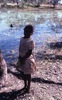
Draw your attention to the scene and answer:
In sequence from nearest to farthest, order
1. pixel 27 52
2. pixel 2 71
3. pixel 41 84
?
pixel 27 52 → pixel 2 71 → pixel 41 84

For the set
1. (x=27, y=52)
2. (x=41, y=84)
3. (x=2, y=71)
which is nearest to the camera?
(x=27, y=52)

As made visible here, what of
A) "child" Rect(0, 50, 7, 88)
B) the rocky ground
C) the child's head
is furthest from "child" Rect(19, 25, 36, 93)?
"child" Rect(0, 50, 7, 88)

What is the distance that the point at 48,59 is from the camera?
1286 centimetres

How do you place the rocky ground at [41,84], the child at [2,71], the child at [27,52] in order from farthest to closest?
1. the child at [2,71]
2. the rocky ground at [41,84]
3. the child at [27,52]

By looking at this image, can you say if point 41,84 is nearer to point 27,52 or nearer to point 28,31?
point 27,52

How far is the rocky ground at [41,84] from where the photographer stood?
757cm

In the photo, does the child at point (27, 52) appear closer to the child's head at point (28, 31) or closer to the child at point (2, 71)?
the child's head at point (28, 31)

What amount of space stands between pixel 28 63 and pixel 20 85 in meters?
1.49

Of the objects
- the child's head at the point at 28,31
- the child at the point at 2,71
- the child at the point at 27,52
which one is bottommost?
the child at the point at 2,71

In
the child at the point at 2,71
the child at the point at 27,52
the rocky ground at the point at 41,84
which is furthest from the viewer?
the child at the point at 2,71

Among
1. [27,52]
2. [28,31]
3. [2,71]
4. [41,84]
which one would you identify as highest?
[28,31]

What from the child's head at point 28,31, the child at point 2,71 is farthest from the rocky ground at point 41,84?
the child's head at point 28,31

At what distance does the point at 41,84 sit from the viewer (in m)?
8.83

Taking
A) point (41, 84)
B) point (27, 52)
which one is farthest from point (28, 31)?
point (41, 84)
